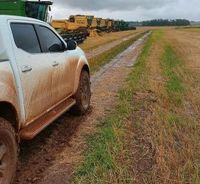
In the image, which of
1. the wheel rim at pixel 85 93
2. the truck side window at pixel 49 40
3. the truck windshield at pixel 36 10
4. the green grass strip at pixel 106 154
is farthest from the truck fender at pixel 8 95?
the truck windshield at pixel 36 10

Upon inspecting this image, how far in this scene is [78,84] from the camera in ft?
25.0

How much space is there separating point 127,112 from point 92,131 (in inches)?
51.2

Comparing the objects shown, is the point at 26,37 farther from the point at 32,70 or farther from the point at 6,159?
the point at 6,159

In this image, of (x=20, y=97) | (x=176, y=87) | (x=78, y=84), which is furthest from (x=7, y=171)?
(x=176, y=87)

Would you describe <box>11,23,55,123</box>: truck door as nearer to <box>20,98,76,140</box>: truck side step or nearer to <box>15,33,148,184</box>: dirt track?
<box>20,98,76,140</box>: truck side step

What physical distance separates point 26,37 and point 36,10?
55.6ft

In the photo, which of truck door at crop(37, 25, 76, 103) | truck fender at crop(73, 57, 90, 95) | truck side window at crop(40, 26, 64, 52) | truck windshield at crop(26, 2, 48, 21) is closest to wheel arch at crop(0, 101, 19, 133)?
truck door at crop(37, 25, 76, 103)

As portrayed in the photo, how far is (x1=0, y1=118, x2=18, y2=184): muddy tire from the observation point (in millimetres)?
4352

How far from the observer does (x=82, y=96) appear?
798 cm

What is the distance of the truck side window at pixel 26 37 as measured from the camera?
519 cm

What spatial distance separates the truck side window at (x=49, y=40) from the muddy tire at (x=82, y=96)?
1.19 meters

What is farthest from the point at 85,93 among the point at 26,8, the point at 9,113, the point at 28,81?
the point at 26,8

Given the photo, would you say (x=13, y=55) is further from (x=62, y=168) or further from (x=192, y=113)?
(x=192, y=113)

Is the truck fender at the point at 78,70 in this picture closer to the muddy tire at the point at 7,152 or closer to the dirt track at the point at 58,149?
the dirt track at the point at 58,149
